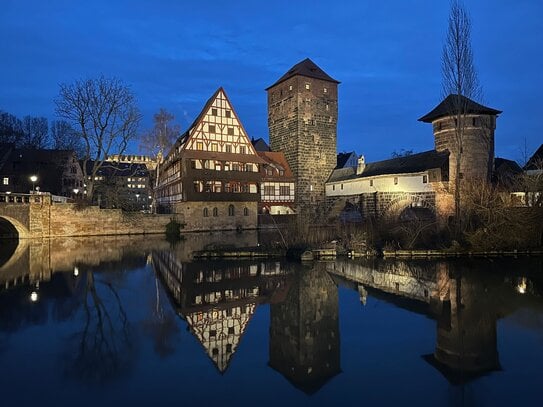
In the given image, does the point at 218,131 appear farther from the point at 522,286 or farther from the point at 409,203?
the point at 522,286

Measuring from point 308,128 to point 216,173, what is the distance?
12.7 meters

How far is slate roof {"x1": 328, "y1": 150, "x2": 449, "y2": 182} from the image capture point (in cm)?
3262

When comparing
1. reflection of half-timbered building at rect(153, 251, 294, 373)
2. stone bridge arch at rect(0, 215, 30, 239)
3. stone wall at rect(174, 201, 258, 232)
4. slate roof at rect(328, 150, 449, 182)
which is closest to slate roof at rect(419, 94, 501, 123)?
slate roof at rect(328, 150, 449, 182)

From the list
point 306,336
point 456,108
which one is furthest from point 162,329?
point 456,108

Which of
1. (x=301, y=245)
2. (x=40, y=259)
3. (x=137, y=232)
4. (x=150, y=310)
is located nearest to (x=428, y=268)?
(x=301, y=245)

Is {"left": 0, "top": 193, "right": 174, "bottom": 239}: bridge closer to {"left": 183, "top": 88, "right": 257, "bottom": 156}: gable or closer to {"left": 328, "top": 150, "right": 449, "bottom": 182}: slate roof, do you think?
{"left": 183, "top": 88, "right": 257, "bottom": 156}: gable

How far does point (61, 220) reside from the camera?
3222 cm

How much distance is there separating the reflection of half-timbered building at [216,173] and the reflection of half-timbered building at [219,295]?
21114mm

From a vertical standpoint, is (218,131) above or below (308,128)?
below

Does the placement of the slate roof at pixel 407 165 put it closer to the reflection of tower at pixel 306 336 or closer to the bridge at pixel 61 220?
the bridge at pixel 61 220

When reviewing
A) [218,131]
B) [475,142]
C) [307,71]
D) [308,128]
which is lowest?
[475,142]

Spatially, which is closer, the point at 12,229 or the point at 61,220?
the point at 61,220

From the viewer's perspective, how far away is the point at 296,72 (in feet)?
148

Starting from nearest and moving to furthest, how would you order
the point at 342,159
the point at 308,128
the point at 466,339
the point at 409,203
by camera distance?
1. the point at 466,339
2. the point at 409,203
3. the point at 308,128
4. the point at 342,159
